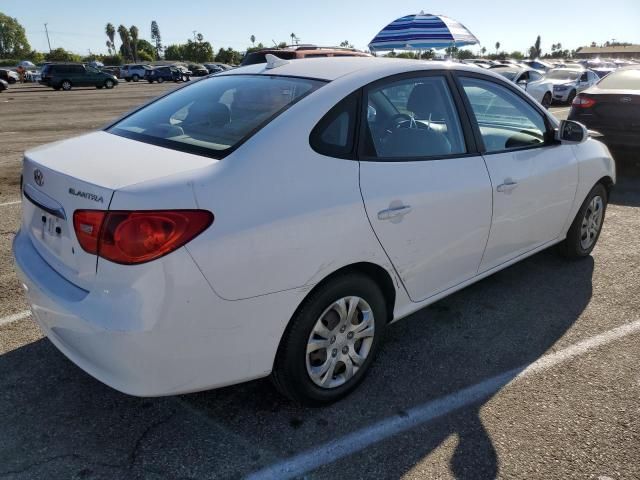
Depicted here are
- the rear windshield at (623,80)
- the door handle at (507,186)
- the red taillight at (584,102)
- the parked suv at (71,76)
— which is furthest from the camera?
the parked suv at (71,76)

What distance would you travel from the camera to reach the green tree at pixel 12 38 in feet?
404

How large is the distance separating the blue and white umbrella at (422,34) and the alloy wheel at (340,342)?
12.1 m

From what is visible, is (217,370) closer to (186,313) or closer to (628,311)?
(186,313)

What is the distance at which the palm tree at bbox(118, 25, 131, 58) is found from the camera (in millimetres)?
127375

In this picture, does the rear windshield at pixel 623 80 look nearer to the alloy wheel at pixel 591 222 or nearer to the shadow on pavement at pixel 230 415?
the alloy wheel at pixel 591 222

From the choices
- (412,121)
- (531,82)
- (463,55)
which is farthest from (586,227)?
(463,55)

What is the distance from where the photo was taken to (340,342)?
103 inches

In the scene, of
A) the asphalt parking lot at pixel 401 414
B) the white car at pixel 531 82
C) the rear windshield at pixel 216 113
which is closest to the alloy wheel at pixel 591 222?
the asphalt parking lot at pixel 401 414

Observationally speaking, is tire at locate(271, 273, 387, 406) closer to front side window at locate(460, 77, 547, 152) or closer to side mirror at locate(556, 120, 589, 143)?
front side window at locate(460, 77, 547, 152)

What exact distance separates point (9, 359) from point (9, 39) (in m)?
150

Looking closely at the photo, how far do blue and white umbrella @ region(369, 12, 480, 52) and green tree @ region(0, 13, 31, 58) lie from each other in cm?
13256

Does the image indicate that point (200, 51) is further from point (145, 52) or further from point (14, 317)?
point (14, 317)

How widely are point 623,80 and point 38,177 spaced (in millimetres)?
9516

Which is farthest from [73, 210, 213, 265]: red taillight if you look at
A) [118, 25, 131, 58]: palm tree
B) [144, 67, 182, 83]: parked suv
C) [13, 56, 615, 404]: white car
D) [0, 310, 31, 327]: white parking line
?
[118, 25, 131, 58]: palm tree
